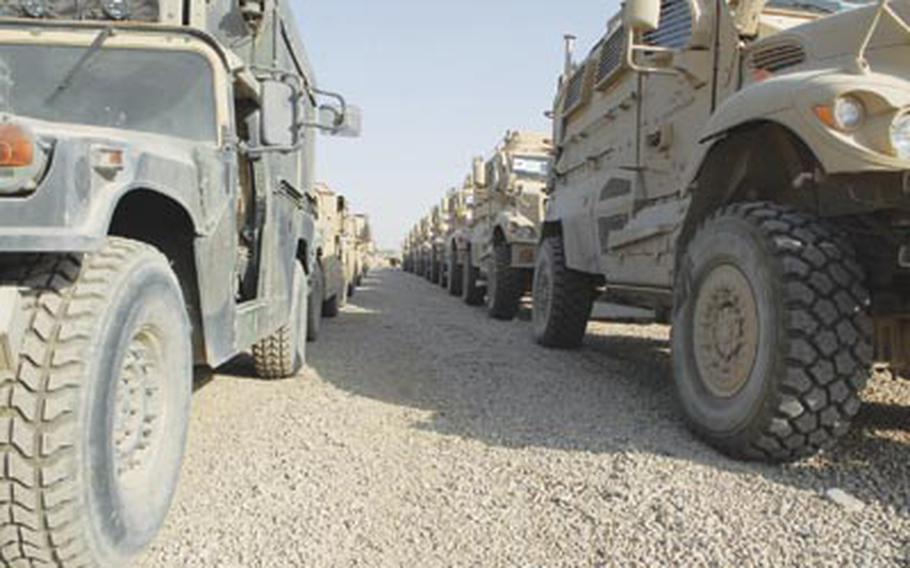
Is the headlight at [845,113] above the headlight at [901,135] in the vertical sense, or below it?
above

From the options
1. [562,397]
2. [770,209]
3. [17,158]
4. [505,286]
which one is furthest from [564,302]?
[17,158]

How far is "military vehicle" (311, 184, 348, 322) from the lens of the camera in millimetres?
8234

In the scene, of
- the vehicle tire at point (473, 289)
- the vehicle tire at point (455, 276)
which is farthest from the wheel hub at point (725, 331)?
the vehicle tire at point (455, 276)

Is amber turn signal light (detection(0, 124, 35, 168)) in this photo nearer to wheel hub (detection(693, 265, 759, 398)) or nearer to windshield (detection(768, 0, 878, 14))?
wheel hub (detection(693, 265, 759, 398))

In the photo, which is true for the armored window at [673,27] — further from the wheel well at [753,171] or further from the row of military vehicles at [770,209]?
the wheel well at [753,171]

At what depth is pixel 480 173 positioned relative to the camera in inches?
548

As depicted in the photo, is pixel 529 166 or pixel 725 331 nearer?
pixel 725 331

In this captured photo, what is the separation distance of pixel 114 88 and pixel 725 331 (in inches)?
113

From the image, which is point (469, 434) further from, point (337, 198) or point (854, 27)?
point (337, 198)

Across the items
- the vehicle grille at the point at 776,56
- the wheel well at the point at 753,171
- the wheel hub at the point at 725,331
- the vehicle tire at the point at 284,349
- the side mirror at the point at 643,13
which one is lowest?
the vehicle tire at the point at 284,349

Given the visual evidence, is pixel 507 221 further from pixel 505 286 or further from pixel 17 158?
pixel 17 158

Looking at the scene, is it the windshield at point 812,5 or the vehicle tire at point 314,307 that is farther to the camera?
the vehicle tire at point 314,307

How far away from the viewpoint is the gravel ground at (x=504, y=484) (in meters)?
2.66

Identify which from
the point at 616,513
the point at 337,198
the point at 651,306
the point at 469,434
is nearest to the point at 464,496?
the point at 616,513
